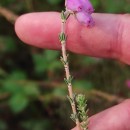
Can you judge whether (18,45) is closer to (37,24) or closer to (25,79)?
(25,79)

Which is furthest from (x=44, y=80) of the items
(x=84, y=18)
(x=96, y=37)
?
(x=84, y=18)

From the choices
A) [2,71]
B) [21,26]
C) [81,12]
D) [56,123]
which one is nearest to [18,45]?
[2,71]

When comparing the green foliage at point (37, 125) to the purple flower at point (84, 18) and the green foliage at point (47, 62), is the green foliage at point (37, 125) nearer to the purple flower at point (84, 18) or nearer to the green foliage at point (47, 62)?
the green foliage at point (47, 62)

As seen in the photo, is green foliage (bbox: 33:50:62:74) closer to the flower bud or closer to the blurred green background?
the blurred green background

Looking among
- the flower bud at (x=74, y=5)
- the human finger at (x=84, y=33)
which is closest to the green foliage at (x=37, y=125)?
the human finger at (x=84, y=33)

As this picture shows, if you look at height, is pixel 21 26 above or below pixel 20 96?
above

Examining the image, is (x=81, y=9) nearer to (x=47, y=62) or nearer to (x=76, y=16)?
(x=76, y=16)
